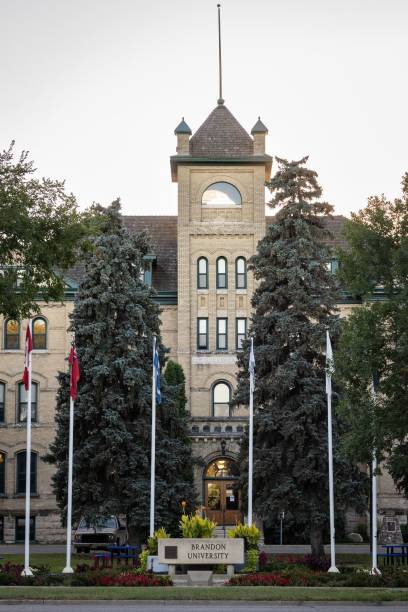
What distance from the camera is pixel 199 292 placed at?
5247cm

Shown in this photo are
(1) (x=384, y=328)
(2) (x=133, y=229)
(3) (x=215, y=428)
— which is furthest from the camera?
(2) (x=133, y=229)

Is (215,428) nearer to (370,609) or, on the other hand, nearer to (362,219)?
(362,219)

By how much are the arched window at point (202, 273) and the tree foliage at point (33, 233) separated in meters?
22.9

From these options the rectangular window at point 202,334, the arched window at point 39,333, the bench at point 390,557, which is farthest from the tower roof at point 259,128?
the bench at point 390,557

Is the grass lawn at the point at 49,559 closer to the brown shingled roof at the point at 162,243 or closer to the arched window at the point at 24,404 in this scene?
the arched window at the point at 24,404

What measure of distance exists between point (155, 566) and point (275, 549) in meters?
16.7

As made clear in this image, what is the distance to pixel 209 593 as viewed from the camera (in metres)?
24.1

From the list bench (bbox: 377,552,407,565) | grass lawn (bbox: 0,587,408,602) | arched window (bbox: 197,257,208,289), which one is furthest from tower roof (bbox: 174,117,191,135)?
grass lawn (bbox: 0,587,408,602)

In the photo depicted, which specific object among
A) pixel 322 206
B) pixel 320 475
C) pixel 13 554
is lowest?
pixel 13 554

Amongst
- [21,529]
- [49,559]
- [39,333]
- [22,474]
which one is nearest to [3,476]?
[22,474]

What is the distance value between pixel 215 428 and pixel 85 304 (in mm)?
12515

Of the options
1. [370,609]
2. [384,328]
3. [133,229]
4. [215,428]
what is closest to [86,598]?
[370,609]

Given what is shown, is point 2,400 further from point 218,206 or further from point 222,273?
point 218,206

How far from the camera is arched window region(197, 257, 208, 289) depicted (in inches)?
2068
